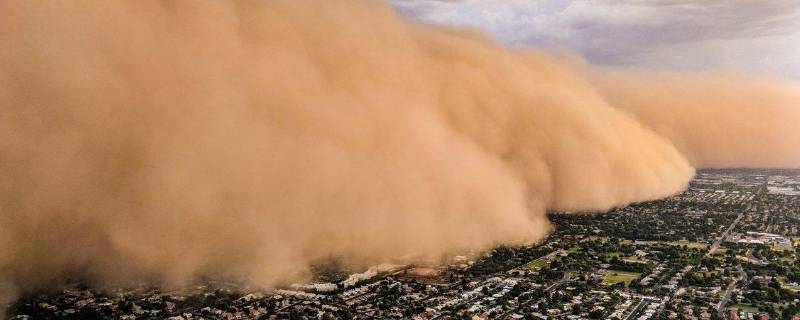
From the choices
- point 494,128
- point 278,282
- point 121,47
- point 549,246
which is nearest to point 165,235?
point 278,282

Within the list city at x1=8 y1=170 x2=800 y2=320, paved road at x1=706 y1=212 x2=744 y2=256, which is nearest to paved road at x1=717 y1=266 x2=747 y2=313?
city at x1=8 y1=170 x2=800 y2=320

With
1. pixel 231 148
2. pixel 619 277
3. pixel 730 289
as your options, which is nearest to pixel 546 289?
pixel 619 277

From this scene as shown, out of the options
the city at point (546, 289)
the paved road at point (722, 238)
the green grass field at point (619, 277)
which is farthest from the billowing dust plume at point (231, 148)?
the paved road at point (722, 238)

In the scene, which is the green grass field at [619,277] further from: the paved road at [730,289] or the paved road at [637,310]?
the paved road at [730,289]

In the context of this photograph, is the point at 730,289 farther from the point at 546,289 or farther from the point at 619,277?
the point at 546,289

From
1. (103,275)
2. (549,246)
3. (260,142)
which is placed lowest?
(549,246)

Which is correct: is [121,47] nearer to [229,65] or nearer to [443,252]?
[229,65]

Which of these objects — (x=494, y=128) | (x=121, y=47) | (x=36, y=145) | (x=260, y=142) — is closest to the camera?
(x=36, y=145)
